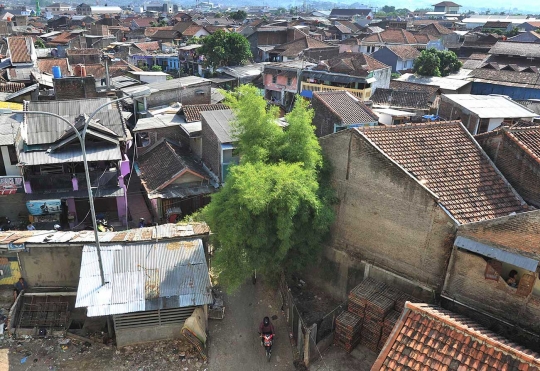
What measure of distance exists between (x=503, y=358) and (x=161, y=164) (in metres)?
19.2

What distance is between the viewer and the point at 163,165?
23.8 m

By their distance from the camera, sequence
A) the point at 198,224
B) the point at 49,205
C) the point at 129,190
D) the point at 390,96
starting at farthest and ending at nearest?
the point at 390,96 → the point at 129,190 → the point at 49,205 → the point at 198,224

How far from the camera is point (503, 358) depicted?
378 inches

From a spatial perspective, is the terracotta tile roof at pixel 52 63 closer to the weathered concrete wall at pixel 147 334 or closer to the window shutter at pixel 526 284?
the weathered concrete wall at pixel 147 334

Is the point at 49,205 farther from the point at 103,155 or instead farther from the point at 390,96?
the point at 390,96

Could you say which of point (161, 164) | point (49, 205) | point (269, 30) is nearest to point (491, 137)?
point (161, 164)

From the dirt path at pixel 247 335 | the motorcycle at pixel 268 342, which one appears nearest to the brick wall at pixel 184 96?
the dirt path at pixel 247 335

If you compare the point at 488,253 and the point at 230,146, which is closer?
the point at 488,253

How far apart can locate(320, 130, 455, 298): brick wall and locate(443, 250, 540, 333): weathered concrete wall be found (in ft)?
1.54

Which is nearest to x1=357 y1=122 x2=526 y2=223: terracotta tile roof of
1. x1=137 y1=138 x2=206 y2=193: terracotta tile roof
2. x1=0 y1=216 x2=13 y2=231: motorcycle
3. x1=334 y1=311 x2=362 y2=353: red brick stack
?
x1=334 y1=311 x2=362 y2=353: red brick stack

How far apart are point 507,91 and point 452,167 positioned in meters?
29.1

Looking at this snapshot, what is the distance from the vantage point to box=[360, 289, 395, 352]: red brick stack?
13.7 m

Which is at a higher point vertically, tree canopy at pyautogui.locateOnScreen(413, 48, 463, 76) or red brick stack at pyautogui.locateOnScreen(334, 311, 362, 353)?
tree canopy at pyautogui.locateOnScreen(413, 48, 463, 76)

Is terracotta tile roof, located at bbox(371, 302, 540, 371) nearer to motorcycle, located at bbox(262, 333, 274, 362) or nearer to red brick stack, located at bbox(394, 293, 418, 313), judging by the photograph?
red brick stack, located at bbox(394, 293, 418, 313)
